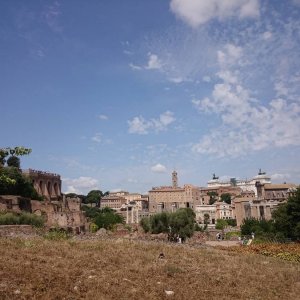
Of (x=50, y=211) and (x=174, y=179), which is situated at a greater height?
(x=174, y=179)

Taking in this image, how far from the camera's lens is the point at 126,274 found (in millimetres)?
10359

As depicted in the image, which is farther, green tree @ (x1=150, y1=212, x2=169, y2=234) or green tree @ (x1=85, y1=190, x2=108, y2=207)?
green tree @ (x1=85, y1=190, x2=108, y2=207)

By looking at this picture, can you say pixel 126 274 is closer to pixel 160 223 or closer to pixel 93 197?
pixel 160 223

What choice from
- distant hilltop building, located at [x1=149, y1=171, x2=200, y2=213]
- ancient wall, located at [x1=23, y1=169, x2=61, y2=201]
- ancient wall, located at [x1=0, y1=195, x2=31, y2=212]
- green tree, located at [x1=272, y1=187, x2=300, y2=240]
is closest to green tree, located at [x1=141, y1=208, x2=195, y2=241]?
green tree, located at [x1=272, y1=187, x2=300, y2=240]

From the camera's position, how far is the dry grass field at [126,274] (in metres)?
8.79

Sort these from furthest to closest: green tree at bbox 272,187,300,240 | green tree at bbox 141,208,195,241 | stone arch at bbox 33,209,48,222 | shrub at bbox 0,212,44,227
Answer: stone arch at bbox 33,209,48,222 < green tree at bbox 141,208,195,241 < green tree at bbox 272,187,300,240 < shrub at bbox 0,212,44,227

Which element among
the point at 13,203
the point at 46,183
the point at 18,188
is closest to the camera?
the point at 13,203

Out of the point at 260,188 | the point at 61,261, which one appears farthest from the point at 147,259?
the point at 260,188

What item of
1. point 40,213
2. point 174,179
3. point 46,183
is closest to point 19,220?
point 40,213

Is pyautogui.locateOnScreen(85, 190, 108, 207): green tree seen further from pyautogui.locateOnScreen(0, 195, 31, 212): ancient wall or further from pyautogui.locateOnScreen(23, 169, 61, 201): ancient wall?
pyautogui.locateOnScreen(0, 195, 31, 212): ancient wall

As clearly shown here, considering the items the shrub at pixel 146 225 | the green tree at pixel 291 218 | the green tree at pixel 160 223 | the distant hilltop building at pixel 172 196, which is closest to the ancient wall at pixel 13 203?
the shrub at pixel 146 225

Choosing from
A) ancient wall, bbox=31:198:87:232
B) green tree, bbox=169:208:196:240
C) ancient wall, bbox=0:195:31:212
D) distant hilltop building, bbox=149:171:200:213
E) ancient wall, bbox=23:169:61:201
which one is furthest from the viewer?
distant hilltop building, bbox=149:171:200:213

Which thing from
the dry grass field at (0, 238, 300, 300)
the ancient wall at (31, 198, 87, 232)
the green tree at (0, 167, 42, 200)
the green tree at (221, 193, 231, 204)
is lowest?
the dry grass field at (0, 238, 300, 300)

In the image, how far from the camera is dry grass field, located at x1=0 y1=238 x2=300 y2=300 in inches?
346
